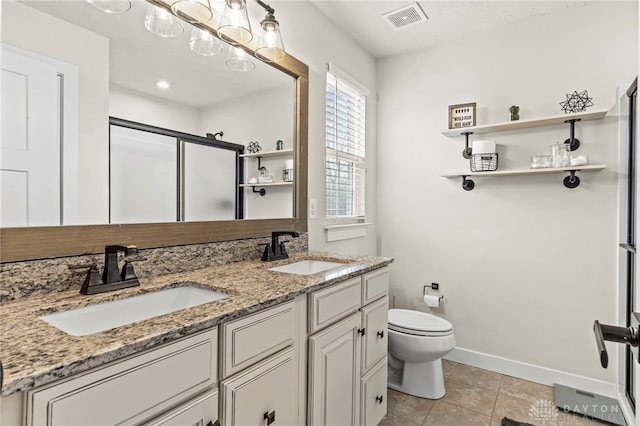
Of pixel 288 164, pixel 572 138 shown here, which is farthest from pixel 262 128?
pixel 572 138

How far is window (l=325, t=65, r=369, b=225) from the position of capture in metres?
2.44

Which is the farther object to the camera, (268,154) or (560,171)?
(560,171)

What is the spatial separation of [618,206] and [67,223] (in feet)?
9.42

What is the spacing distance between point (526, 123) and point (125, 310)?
2.50m

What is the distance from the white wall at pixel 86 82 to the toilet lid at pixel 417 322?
5.91ft

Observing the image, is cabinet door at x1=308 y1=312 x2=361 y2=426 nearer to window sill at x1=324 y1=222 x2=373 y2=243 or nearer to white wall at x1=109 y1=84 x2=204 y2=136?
window sill at x1=324 y1=222 x2=373 y2=243

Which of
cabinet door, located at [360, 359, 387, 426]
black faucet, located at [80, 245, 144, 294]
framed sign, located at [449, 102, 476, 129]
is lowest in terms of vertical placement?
cabinet door, located at [360, 359, 387, 426]

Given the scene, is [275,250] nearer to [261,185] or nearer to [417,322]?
[261,185]

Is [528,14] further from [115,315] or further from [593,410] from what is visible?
[115,315]

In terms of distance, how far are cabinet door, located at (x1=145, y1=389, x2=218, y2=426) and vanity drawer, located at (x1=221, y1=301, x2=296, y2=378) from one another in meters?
0.07

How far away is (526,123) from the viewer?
2.29 m

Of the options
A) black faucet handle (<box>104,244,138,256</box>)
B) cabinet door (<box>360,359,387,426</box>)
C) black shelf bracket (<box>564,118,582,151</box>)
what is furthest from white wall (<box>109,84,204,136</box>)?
black shelf bracket (<box>564,118,582,151</box>)

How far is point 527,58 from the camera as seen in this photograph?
242cm
